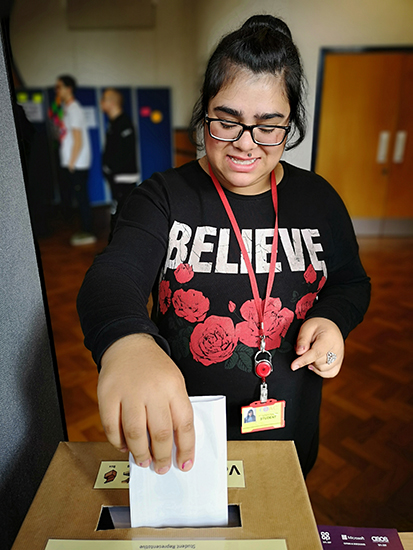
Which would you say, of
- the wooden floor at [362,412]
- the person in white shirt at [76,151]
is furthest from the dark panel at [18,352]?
the person in white shirt at [76,151]

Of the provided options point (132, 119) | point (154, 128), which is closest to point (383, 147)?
point (154, 128)

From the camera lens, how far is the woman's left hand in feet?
2.43

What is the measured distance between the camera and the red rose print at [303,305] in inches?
33.5

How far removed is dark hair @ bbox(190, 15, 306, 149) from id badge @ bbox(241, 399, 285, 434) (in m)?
0.56

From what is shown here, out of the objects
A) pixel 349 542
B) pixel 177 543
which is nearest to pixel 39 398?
pixel 177 543

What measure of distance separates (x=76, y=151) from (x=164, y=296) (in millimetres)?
4303

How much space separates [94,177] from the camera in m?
5.76

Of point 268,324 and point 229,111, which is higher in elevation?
point 229,111

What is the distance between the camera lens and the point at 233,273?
807 millimetres

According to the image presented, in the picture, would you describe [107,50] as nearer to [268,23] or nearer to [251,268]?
[268,23]

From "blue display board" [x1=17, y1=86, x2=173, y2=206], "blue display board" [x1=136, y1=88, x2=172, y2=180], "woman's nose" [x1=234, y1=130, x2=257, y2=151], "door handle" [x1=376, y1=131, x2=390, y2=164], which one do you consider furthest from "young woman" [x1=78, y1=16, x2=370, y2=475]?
"blue display board" [x1=136, y1=88, x2=172, y2=180]

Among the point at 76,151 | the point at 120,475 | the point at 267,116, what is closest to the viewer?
the point at 120,475

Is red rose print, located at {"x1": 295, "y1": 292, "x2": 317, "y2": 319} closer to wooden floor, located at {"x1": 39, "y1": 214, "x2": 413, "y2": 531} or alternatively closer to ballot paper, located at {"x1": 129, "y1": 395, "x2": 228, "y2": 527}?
ballot paper, located at {"x1": 129, "y1": 395, "x2": 228, "y2": 527}

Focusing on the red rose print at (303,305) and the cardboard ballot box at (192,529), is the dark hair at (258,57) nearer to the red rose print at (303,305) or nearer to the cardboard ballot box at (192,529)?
the red rose print at (303,305)
